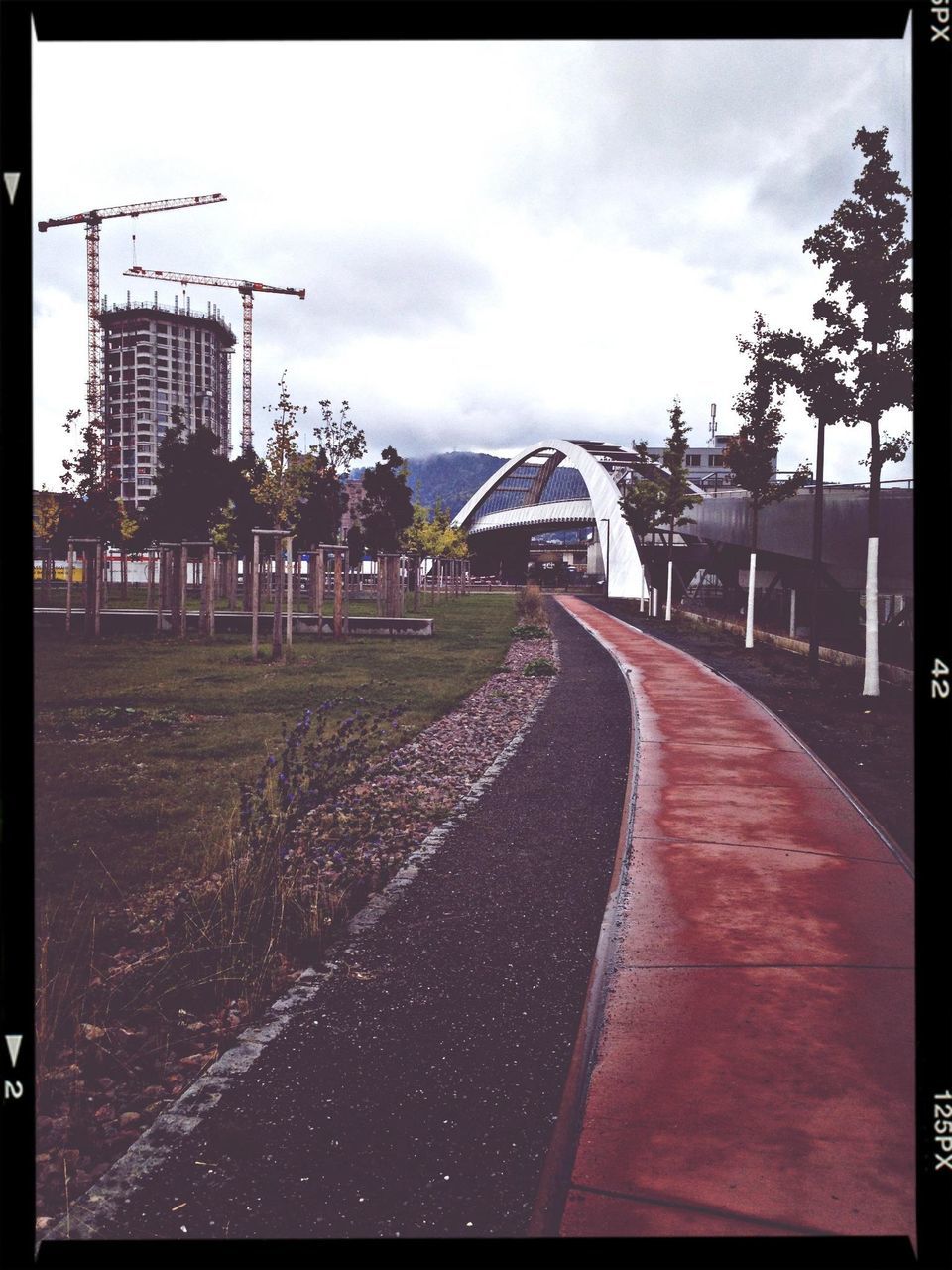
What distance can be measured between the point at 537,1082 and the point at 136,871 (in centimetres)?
414

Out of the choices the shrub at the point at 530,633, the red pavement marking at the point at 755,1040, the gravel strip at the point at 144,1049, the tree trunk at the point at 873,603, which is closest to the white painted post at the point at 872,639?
the tree trunk at the point at 873,603

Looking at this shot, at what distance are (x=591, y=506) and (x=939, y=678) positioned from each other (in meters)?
104

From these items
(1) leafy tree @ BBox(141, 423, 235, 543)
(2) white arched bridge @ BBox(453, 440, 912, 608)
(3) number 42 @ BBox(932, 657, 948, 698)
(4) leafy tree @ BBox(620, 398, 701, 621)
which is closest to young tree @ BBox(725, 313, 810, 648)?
(2) white arched bridge @ BBox(453, 440, 912, 608)

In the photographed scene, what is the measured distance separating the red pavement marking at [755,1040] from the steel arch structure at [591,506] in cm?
4157

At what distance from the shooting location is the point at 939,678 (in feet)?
7.18

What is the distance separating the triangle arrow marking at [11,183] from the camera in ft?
7.36

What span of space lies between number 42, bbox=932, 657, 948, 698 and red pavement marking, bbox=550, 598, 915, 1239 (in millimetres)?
1526

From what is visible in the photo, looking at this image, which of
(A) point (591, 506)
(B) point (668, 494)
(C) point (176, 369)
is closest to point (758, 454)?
(B) point (668, 494)

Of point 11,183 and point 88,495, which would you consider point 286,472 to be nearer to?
point 88,495

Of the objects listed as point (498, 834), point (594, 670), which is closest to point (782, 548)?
point (594, 670)

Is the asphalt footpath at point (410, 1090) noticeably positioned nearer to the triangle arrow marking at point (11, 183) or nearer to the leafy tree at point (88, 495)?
the triangle arrow marking at point (11, 183)

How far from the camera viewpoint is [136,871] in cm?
671

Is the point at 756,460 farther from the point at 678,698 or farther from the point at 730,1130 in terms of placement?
the point at 730,1130

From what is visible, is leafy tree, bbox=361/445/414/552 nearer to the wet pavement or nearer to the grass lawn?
the grass lawn
